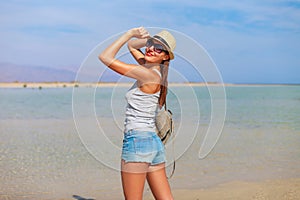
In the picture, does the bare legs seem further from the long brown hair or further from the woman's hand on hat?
the woman's hand on hat

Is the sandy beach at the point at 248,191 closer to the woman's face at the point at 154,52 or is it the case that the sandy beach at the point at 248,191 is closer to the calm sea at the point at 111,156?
the calm sea at the point at 111,156

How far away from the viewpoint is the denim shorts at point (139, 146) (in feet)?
11.5

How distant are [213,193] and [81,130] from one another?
2734mm

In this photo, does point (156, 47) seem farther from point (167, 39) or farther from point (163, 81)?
point (163, 81)

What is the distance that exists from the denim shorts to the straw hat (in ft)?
2.20

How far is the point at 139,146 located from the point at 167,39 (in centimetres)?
84

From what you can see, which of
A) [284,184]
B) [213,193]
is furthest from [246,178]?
[213,193]

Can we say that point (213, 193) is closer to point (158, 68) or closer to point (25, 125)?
point (158, 68)

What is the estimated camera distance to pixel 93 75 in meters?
4.04

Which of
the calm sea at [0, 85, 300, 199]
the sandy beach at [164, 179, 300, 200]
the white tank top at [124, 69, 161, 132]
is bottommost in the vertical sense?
the calm sea at [0, 85, 300, 199]

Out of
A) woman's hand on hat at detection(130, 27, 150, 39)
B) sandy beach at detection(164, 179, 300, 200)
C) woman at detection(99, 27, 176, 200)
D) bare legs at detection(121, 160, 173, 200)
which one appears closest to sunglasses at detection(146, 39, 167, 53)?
woman at detection(99, 27, 176, 200)

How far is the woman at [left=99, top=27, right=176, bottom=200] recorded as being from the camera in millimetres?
3484

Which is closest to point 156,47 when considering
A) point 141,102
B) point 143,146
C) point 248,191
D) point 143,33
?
point 143,33

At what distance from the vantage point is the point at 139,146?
3.52 metres
